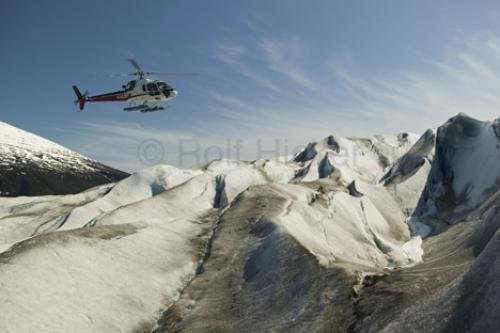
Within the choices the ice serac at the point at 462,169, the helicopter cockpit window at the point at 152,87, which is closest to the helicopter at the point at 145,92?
the helicopter cockpit window at the point at 152,87

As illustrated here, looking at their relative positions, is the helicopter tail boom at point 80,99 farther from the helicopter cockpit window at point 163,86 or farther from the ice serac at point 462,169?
the ice serac at point 462,169

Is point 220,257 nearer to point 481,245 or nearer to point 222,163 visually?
point 481,245

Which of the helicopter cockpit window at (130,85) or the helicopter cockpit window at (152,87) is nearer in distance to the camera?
the helicopter cockpit window at (152,87)

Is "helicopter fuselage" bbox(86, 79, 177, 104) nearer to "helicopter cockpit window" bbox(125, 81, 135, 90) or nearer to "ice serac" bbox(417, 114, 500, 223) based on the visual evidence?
"helicopter cockpit window" bbox(125, 81, 135, 90)

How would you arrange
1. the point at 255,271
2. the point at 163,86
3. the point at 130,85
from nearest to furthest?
the point at 255,271
the point at 163,86
the point at 130,85

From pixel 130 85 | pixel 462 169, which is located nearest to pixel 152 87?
pixel 130 85

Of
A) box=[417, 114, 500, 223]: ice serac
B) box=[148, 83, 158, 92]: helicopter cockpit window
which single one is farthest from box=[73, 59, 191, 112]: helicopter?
box=[417, 114, 500, 223]: ice serac

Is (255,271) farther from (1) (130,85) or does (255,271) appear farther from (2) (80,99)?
(2) (80,99)

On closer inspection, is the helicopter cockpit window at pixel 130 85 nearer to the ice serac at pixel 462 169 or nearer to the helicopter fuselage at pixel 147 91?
the helicopter fuselage at pixel 147 91

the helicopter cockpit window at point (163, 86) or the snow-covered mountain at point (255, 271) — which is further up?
the helicopter cockpit window at point (163, 86)

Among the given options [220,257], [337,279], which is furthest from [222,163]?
[337,279]

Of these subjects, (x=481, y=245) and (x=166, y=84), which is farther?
(x=166, y=84)
